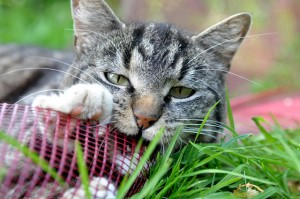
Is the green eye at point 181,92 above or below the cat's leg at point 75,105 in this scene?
below

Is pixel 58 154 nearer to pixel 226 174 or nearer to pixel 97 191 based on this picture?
pixel 97 191

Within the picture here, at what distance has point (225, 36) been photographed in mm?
2492

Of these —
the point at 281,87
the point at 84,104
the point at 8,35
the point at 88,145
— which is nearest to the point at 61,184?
the point at 88,145

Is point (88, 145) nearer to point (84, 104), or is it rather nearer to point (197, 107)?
point (84, 104)

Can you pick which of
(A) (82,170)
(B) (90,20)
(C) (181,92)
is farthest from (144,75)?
(A) (82,170)

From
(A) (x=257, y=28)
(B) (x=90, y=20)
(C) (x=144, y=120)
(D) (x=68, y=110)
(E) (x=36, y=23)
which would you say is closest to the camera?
(D) (x=68, y=110)

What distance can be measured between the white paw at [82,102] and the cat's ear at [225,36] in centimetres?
72

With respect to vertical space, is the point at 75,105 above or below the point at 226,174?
above

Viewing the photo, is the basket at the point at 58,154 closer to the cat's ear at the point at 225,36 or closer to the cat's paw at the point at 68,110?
the cat's paw at the point at 68,110

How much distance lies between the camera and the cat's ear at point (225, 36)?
7.98 feet

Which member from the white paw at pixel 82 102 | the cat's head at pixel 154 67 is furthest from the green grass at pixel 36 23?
the white paw at pixel 82 102

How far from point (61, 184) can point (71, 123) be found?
30cm

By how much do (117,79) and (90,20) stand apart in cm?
44

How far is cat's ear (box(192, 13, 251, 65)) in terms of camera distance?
243 cm
